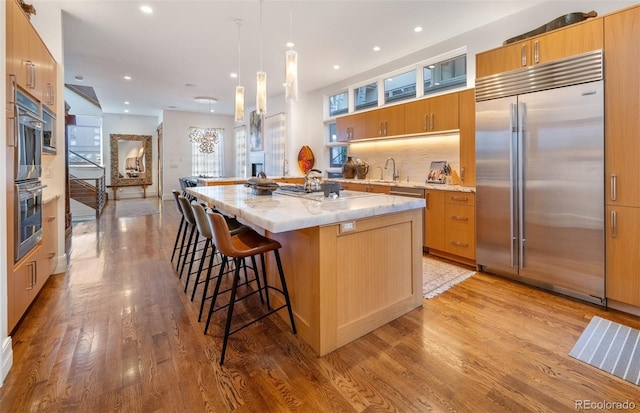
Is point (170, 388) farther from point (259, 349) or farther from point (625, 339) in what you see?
point (625, 339)

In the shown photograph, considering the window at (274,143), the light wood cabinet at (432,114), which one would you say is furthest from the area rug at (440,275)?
the window at (274,143)

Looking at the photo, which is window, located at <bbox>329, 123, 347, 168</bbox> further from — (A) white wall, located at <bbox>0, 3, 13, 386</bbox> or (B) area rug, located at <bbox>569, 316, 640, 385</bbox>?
(A) white wall, located at <bbox>0, 3, 13, 386</bbox>

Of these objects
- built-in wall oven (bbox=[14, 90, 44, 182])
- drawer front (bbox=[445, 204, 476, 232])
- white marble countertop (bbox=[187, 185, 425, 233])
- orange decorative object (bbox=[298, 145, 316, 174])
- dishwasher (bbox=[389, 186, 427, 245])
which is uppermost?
orange decorative object (bbox=[298, 145, 316, 174])

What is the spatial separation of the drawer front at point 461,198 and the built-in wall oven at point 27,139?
3.95 m

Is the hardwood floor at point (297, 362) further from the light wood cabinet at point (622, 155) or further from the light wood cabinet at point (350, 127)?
the light wood cabinet at point (350, 127)

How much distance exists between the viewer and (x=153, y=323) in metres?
2.37

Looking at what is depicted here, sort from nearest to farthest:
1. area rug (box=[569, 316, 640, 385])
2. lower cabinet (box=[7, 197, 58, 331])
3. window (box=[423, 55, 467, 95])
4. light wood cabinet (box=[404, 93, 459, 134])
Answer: area rug (box=[569, 316, 640, 385]), lower cabinet (box=[7, 197, 58, 331]), light wood cabinet (box=[404, 93, 459, 134]), window (box=[423, 55, 467, 95])

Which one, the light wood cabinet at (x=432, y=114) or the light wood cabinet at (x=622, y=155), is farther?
the light wood cabinet at (x=432, y=114)

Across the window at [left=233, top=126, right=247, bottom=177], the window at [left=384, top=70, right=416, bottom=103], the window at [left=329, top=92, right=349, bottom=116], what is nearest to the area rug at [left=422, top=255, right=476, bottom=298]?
the window at [left=384, top=70, right=416, bottom=103]

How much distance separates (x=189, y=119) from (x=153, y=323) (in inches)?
375

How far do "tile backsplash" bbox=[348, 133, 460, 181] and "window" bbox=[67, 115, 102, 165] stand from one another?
30.0 ft

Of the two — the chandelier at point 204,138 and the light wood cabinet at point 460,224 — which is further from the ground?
the chandelier at point 204,138

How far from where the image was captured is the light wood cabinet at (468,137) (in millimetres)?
3809

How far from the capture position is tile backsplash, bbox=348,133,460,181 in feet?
14.8
